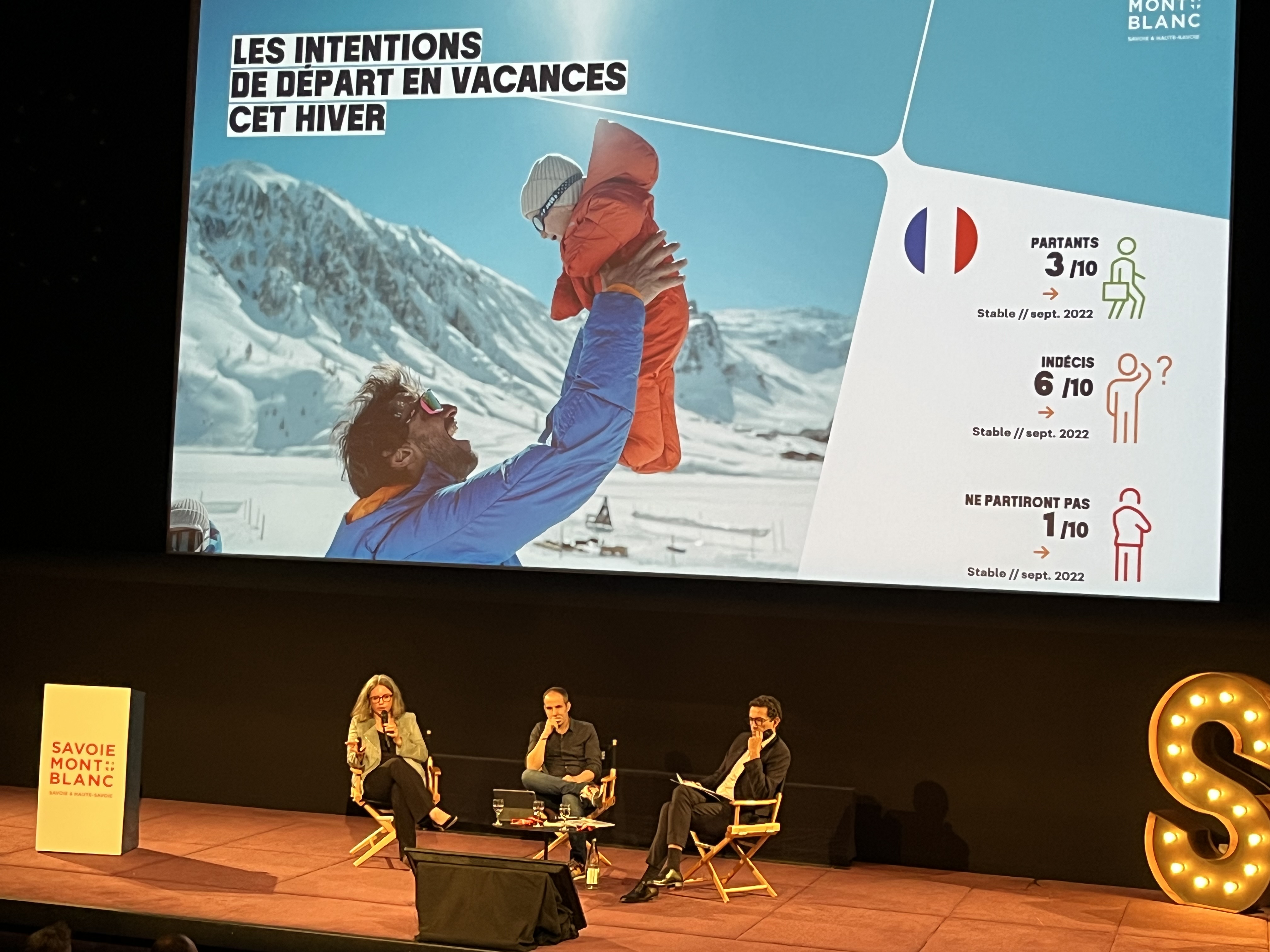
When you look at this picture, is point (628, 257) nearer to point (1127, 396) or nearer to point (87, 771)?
point (1127, 396)

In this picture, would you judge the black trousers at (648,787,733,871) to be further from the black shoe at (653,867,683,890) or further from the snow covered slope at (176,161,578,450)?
the snow covered slope at (176,161,578,450)

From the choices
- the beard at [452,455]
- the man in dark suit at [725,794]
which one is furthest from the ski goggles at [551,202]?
the man in dark suit at [725,794]

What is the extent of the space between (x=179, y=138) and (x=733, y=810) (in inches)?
188

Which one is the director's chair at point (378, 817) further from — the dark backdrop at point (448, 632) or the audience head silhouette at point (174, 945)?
the audience head silhouette at point (174, 945)

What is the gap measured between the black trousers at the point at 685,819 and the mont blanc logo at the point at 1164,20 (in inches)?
155

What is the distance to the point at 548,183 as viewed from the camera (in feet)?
25.5

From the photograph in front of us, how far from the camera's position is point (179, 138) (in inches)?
328

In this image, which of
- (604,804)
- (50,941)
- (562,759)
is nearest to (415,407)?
(562,759)

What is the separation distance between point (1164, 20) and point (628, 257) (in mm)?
2745

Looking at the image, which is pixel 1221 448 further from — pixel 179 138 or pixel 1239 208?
pixel 179 138

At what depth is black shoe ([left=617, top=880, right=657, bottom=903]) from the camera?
6.29 meters

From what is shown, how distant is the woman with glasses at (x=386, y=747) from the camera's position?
6785 mm

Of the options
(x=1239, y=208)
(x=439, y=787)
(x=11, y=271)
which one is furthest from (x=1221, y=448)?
(x=11, y=271)

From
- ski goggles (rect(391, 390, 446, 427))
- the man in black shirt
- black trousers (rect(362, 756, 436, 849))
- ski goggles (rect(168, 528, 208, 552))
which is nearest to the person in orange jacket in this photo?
ski goggles (rect(391, 390, 446, 427))
